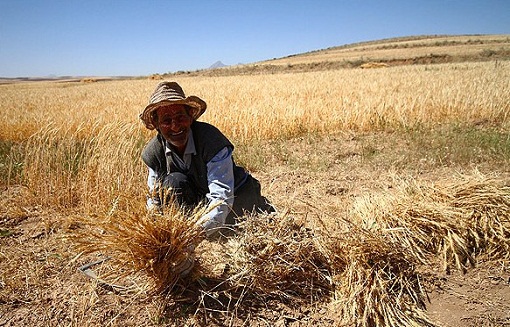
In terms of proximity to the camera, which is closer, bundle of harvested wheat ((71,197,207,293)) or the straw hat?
bundle of harvested wheat ((71,197,207,293))

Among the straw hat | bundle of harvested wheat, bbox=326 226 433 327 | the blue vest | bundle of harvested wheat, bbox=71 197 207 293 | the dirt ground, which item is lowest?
the dirt ground

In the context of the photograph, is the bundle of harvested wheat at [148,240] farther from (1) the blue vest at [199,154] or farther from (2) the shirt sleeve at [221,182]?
(1) the blue vest at [199,154]

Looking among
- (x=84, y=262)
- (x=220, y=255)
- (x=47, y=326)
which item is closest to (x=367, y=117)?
(x=220, y=255)

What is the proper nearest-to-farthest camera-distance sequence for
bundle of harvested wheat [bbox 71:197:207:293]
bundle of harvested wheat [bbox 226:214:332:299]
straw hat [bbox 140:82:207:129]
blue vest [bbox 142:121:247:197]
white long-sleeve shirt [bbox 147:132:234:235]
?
1. bundle of harvested wheat [bbox 71:197:207:293]
2. bundle of harvested wheat [bbox 226:214:332:299]
3. white long-sleeve shirt [bbox 147:132:234:235]
4. straw hat [bbox 140:82:207:129]
5. blue vest [bbox 142:121:247:197]

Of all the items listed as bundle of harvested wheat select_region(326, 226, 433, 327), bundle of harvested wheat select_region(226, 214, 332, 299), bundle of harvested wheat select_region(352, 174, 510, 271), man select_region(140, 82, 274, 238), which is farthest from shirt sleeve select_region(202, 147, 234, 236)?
bundle of harvested wheat select_region(352, 174, 510, 271)

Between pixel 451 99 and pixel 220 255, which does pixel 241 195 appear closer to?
pixel 220 255

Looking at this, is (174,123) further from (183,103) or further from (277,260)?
(277,260)

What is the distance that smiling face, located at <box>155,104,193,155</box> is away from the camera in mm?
2066

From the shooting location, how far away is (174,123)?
6.77 feet

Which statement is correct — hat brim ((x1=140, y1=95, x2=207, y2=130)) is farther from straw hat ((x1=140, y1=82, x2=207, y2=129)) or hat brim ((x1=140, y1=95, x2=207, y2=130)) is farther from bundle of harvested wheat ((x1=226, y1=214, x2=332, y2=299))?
bundle of harvested wheat ((x1=226, y1=214, x2=332, y2=299))

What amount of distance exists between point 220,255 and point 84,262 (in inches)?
41.1

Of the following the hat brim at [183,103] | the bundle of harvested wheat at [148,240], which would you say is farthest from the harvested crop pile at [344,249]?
the hat brim at [183,103]

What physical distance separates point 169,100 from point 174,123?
167 millimetres

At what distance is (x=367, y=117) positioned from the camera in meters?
5.55
